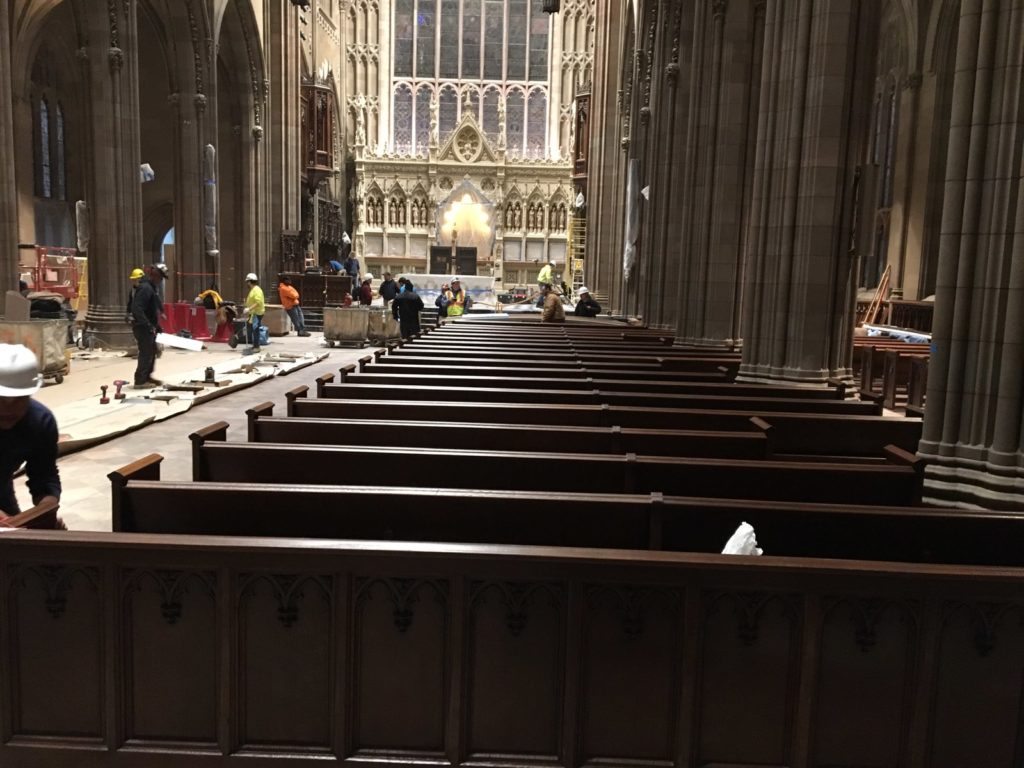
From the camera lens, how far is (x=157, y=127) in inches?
1053

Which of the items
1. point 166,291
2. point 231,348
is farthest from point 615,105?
point 166,291

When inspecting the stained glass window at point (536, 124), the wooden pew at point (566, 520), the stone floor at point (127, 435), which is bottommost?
the stone floor at point (127, 435)

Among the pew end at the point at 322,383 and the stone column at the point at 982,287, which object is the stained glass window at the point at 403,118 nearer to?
the pew end at the point at 322,383

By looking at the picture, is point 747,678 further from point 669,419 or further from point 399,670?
point 669,419

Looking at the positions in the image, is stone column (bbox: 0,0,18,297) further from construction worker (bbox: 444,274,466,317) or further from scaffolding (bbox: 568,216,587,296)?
scaffolding (bbox: 568,216,587,296)

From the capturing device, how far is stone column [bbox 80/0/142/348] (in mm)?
16000

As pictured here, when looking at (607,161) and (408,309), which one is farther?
(607,161)

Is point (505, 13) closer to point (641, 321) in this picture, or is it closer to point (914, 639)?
point (641, 321)

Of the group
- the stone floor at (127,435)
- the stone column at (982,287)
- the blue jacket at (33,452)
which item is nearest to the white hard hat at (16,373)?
the blue jacket at (33,452)

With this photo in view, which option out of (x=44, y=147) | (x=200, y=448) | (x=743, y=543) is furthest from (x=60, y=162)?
(x=743, y=543)

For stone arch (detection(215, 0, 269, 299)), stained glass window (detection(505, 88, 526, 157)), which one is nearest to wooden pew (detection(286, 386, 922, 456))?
stone arch (detection(215, 0, 269, 299))

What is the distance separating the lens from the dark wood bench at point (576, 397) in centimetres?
637

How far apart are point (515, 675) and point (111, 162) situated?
16.9 m

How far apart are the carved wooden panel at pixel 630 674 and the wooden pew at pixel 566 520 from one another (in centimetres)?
68
